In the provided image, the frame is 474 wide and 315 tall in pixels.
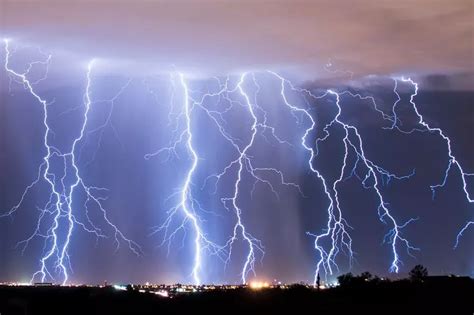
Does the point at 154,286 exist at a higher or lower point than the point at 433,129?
lower

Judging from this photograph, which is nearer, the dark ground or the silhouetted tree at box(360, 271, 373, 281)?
the dark ground

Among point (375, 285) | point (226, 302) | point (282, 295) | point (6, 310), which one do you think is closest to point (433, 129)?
point (375, 285)

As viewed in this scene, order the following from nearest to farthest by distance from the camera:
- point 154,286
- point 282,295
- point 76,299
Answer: point 76,299 < point 282,295 < point 154,286

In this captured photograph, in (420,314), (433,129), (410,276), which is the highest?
(433,129)

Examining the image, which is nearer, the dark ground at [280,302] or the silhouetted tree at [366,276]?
the dark ground at [280,302]

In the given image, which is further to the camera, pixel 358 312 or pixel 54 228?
pixel 54 228

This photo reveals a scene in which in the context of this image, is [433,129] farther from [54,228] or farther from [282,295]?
[54,228]

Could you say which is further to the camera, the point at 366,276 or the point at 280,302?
the point at 366,276

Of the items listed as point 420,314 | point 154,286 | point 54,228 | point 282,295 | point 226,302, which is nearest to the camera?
point 420,314
